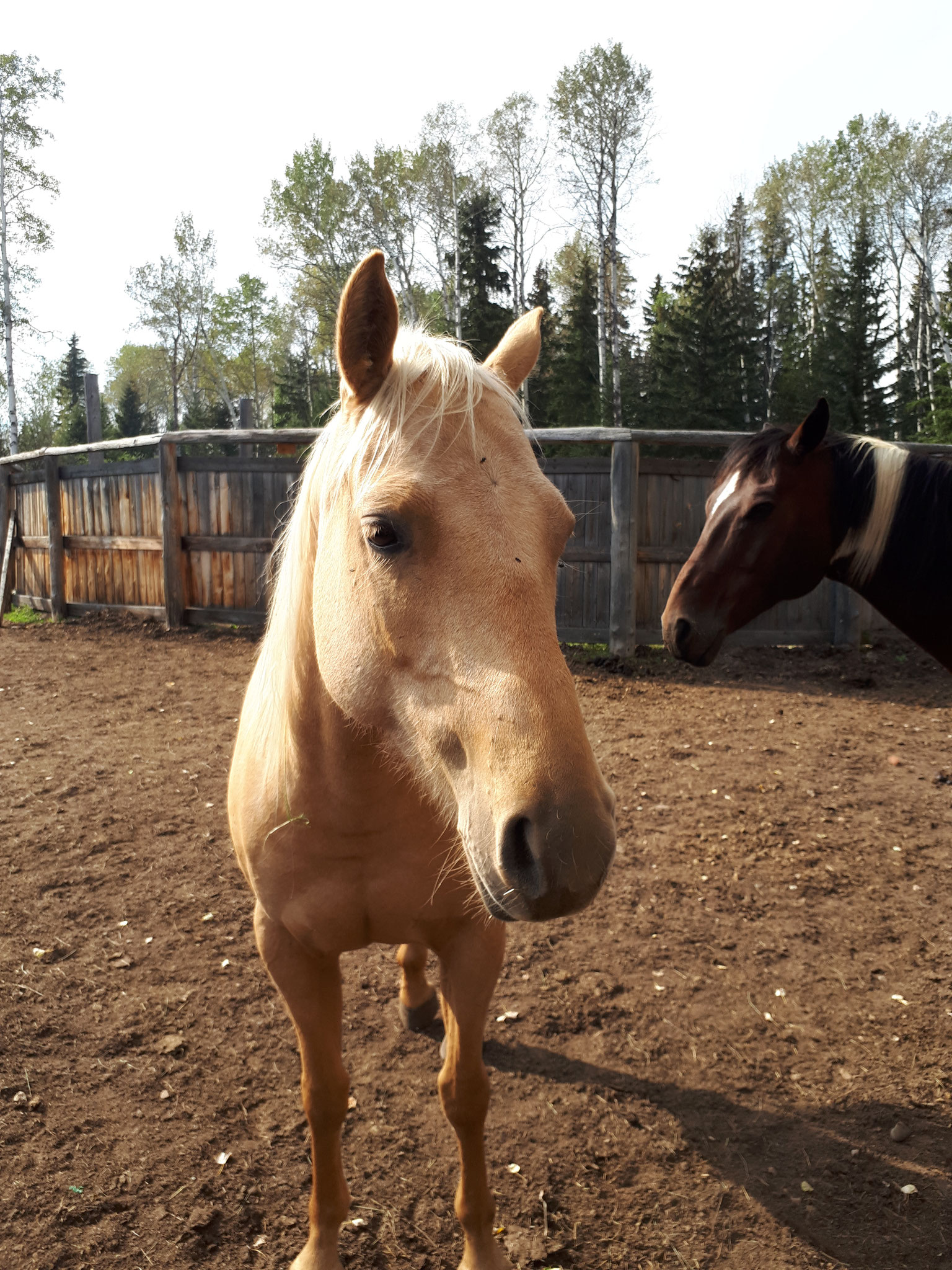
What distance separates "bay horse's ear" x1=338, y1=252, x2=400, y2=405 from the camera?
1.32 m

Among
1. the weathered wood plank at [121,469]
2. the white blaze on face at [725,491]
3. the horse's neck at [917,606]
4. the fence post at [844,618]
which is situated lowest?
the fence post at [844,618]

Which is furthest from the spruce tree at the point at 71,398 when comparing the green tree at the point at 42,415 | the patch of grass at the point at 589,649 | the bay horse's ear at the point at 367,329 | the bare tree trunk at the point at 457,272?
the bay horse's ear at the point at 367,329

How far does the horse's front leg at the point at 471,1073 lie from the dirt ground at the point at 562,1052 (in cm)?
15

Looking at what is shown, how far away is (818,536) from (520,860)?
2978mm

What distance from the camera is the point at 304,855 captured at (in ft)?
5.56

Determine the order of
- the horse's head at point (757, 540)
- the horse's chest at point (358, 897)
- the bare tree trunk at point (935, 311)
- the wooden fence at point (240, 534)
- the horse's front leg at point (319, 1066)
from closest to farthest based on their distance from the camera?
the horse's chest at point (358, 897) → the horse's front leg at point (319, 1066) → the horse's head at point (757, 540) → the wooden fence at point (240, 534) → the bare tree trunk at point (935, 311)

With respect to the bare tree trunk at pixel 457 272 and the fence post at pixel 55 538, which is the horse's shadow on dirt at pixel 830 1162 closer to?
the fence post at pixel 55 538

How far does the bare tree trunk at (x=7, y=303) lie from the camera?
62.0ft

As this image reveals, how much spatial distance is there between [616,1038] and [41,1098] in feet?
6.35

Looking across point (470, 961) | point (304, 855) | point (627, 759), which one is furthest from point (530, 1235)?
point (627, 759)

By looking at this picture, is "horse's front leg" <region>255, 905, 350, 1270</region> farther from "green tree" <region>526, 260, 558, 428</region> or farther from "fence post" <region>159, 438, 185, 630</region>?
"green tree" <region>526, 260, 558, 428</region>

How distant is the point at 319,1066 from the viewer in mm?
1865

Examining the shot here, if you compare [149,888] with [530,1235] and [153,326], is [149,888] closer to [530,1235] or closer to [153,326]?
[530,1235]

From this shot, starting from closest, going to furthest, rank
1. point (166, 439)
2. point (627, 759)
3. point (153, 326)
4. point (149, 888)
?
1. point (149, 888)
2. point (627, 759)
3. point (166, 439)
4. point (153, 326)
